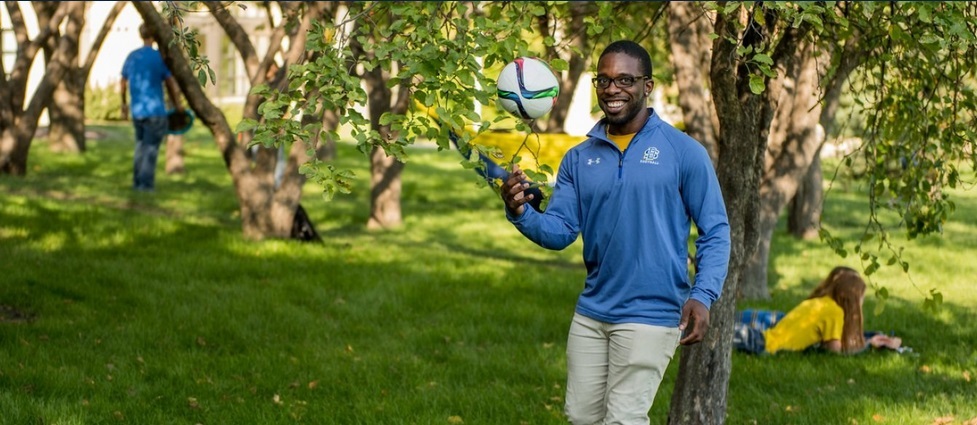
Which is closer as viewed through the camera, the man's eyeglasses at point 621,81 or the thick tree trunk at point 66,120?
the man's eyeglasses at point 621,81

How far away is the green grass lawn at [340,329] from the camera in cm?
696

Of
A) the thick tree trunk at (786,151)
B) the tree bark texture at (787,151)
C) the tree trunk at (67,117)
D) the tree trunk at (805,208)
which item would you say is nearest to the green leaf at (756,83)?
the tree bark texture at (787,151)

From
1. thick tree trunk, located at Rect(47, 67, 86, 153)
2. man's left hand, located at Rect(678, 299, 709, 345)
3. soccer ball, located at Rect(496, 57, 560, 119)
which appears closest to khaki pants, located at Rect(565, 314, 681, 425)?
man's left hand, located at Rect(678, 299, 709, 345)

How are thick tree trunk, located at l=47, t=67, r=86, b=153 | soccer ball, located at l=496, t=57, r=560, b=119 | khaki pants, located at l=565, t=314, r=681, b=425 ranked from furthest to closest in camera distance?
thick tree trunk, located at l=47, t=67, r=86, b=153 < soccer ball, located at l=496, t=57, r=560, b=119 < khaki pants, located at l=565, t=314, r=681, b=425

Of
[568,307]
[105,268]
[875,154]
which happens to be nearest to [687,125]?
[568,307]

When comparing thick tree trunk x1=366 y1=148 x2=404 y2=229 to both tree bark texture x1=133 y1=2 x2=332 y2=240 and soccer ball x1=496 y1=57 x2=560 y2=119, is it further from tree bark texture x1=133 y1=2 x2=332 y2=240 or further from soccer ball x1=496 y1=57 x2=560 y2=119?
soccer ball x1=496 y1=57 x2=560 y2=119

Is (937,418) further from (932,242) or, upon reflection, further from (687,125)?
(932,242)

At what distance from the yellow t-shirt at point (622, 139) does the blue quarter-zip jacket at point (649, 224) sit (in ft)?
0.10

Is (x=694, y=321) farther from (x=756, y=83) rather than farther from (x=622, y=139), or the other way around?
(x=756, y=83)

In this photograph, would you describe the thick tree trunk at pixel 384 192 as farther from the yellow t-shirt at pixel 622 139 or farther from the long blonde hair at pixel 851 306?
the yellow t-shirt at pixel 622 139

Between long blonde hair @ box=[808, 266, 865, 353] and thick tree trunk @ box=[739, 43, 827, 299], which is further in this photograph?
thick tree trunk @ box=[739, 43, 827, 299]

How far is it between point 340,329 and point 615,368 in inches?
181

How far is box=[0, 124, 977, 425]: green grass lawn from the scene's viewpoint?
6961 millimetres

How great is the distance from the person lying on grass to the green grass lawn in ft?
0.43
